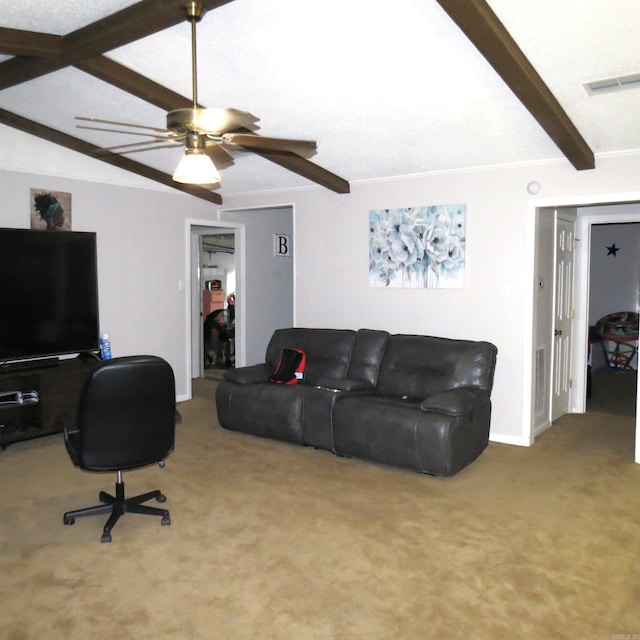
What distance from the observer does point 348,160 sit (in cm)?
527

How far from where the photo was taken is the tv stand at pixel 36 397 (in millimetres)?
4793

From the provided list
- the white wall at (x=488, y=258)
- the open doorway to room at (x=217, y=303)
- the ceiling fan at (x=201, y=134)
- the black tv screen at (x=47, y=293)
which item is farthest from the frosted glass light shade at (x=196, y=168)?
the open doorway to room at (x=217, y=303)

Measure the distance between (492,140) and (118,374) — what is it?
125 inches

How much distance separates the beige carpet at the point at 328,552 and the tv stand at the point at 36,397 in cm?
24

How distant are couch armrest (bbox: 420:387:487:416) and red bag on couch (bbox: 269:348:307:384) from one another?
1452 millimetres

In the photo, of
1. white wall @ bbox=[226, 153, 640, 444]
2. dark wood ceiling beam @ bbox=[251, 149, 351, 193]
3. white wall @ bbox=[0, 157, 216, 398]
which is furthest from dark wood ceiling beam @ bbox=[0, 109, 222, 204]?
white wall @ bbox=[226, 153, 640, 444]

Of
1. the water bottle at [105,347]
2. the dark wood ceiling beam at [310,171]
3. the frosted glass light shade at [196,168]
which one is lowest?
the water bottle at [105,347]

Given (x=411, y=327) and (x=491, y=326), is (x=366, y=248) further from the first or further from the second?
(x=491, y=326)

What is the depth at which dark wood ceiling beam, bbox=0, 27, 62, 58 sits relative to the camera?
3545 mm

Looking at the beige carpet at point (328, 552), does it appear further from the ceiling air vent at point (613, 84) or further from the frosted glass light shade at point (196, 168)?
the ceiling air vent at point (613, 84)

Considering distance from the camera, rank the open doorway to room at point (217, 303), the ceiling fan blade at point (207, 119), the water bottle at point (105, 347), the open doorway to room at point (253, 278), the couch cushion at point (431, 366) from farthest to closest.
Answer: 1. the open doorway to room at point (217, 303)
2. the open doorway to room at point (253, 278)
3. the water bottle at point (105, 347)
4. the couch cushion at point (431, 366)
5. the ceiling fan blade at point (207, 119)

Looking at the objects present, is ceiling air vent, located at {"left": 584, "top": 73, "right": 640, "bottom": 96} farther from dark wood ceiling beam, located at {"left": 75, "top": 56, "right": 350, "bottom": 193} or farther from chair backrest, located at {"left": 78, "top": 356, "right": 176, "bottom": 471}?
chair backrest, located at {"left": 78, "top": 356, "right": 176, "bottom": 471}

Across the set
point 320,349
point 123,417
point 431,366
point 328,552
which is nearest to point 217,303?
point 320,349

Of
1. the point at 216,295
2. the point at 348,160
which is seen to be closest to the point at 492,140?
the point at 348,160
